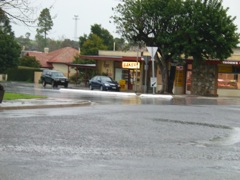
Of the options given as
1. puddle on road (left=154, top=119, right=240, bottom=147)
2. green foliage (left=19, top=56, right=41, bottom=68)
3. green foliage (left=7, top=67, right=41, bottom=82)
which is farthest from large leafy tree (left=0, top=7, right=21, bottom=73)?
puddle on road (left=154, top=119, right=240, bottom=147)

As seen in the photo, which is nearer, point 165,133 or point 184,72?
point 165,133

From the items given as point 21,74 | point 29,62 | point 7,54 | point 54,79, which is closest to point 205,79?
point 54,79

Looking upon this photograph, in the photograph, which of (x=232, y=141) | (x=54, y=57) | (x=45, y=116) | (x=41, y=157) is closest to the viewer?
(x=41, y=157)

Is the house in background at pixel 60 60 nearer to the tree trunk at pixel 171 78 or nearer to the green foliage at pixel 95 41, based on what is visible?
the green foliage at pixel 95 41

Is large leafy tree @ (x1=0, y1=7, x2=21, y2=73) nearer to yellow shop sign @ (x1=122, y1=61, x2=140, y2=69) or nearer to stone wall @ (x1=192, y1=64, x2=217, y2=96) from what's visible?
yellow shop sign @ (x1=122, y1=61, x2=140, y2=69)

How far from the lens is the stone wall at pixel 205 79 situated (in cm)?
4572

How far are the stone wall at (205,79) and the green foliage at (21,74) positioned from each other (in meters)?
31.4

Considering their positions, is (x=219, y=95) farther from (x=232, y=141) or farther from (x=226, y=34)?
(x=232, y=141)

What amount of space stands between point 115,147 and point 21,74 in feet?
207

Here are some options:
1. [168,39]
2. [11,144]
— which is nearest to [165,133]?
[11,144]

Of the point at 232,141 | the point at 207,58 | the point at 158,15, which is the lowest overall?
the point at 232,141

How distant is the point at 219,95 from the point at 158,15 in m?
10.4

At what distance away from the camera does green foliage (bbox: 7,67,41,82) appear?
70188mm

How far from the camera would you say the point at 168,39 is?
4109cm
